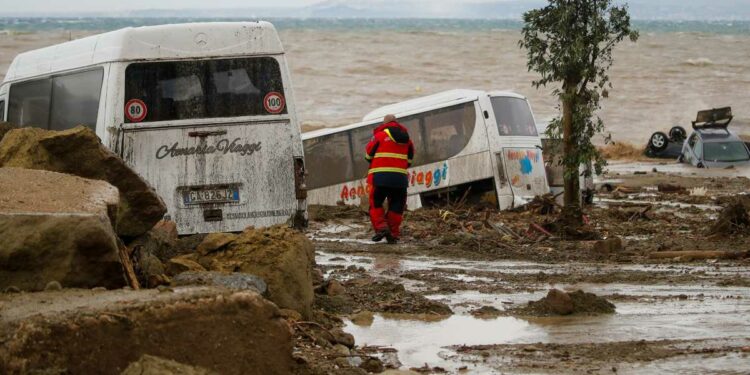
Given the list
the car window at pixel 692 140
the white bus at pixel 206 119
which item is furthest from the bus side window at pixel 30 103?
the car window at pixel 692 140

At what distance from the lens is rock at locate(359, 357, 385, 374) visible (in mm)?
8227

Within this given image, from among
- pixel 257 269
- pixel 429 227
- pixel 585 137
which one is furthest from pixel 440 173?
pixel 257 269

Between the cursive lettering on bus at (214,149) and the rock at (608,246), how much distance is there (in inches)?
159

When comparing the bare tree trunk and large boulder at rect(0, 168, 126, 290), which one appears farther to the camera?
the bare tree trunk

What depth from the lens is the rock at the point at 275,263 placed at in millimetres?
9535

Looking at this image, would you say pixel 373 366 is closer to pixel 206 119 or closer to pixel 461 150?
pixel 206 119

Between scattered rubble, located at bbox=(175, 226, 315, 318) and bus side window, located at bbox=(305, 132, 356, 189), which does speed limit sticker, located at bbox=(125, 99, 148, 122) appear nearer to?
scattered rubble, located at bbox=(175, 226, 315, 318)

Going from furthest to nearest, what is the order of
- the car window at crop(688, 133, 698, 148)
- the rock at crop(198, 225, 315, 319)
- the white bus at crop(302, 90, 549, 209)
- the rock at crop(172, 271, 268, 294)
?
the car window at crop(688, 133, 698, 148) → the white bus at crop(302, 90, 549, 209) → the rock at crop(198, 225, 315, 319) → the rock at crop(172, 271, 268, 294)

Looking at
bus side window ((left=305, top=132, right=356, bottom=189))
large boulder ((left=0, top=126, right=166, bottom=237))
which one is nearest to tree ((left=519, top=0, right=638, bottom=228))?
bus side window ((left=305, top=132, right=356, bottom=189))

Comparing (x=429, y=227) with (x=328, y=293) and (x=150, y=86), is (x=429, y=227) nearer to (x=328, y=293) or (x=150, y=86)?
(x=150, y=86)

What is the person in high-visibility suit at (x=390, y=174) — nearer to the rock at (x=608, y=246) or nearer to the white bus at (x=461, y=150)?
the rock at (x=608, y=246)

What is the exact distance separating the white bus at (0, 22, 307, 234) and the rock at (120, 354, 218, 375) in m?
7.20

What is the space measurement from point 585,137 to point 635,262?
11.3 feet

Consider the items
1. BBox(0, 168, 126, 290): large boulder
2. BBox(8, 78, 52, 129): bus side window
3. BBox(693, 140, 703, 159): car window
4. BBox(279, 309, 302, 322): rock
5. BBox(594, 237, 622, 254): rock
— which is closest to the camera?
BBox(0, 168, 126, 290): large boulder
